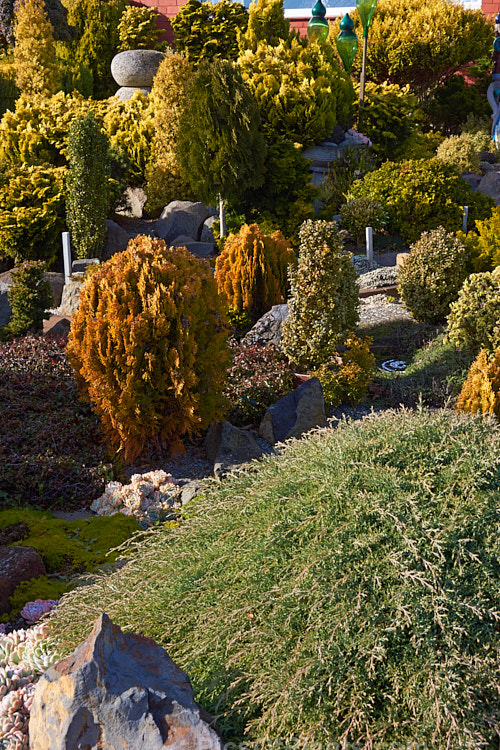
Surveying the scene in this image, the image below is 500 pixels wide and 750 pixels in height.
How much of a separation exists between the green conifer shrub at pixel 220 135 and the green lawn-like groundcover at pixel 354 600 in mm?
9015

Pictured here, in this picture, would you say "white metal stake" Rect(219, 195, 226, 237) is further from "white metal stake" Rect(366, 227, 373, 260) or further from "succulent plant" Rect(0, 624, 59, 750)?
"succulent plant" Rect(0, 624, 59, 750)

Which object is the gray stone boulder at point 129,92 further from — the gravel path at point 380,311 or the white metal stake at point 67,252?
the gravel path at point 380,311

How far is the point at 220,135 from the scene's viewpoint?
1062cm

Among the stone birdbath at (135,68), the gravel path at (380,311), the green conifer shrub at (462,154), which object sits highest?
the stone birdbath at (135,68)

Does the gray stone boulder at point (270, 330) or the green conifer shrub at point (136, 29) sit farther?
the green conifer shrub at point (136, 29)

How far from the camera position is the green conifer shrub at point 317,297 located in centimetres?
656

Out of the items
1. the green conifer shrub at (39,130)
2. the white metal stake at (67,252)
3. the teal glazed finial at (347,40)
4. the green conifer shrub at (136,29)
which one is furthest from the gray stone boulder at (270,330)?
the green conifer shrub at (136,29)

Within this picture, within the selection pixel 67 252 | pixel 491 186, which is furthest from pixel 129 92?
pixel 491 186

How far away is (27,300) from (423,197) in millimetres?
7480

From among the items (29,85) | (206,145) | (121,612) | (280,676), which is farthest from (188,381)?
(29,85)

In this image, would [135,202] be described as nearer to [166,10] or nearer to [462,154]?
[462,154]

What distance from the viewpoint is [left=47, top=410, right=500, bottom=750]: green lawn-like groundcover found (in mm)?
1927

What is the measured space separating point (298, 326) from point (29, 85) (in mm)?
12024

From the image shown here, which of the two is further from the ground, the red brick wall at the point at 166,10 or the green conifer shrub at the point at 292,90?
the red brick wall at the point at 166,10
